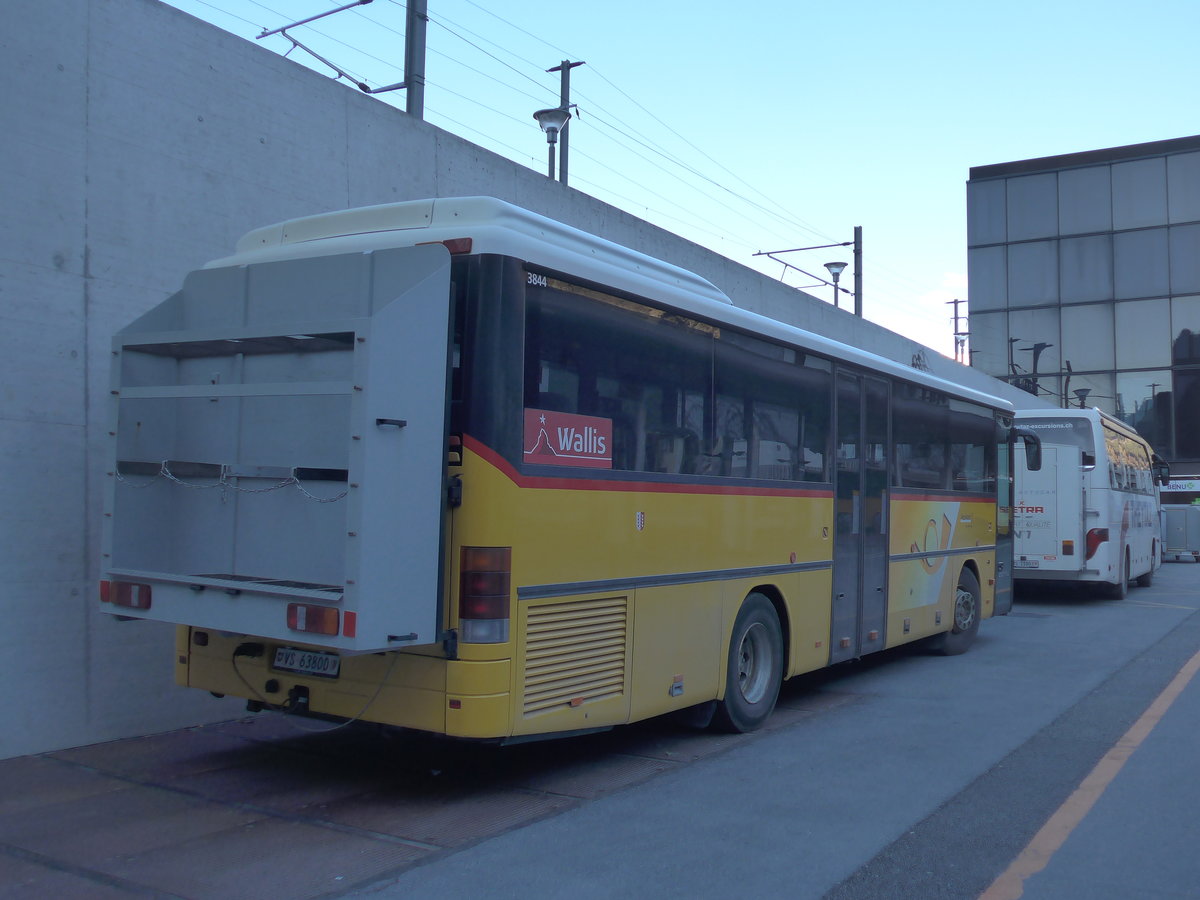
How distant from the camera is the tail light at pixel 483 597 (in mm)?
5633

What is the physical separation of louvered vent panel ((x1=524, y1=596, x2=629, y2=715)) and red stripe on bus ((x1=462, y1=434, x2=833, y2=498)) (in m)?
0.67

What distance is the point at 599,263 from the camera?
6.51 metres

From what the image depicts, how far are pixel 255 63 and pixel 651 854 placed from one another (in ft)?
21.5

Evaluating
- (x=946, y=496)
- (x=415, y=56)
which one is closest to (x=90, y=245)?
(x=415, y=56)

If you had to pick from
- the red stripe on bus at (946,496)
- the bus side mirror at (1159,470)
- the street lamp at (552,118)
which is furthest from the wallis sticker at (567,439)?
the bus side mirror at (1159,470)

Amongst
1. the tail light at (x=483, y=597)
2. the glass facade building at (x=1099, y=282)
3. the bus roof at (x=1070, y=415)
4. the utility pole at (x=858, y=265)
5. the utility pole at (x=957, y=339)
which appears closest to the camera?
the tail light at (x=483, y=597)

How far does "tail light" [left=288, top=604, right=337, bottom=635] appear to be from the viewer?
17.1ft

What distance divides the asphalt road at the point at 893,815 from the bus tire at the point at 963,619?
2.24 m

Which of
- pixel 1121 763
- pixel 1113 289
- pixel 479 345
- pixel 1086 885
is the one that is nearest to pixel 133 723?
pixel 479 345

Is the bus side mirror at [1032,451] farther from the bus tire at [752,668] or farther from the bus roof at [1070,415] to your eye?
the bus tire at [752,668]

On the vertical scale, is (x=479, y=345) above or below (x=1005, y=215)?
below

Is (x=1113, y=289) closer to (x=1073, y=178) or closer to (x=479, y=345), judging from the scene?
(x=1073, y=178)

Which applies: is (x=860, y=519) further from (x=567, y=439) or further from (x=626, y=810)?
(x=626, y=810)

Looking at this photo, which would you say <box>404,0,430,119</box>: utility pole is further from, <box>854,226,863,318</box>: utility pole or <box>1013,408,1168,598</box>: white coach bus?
<box>854,226,863,318</box>: utility pole
